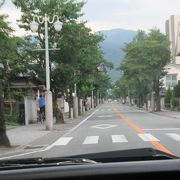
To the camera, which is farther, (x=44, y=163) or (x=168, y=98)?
(x=168, y=98)

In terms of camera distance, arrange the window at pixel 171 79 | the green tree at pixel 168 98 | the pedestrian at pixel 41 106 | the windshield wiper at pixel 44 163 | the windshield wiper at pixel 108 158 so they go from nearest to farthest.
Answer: the windshield wiper at pixel 44 163
the windshield wiper at pixel 108 158
the pedestrian at pixel 41 106
the green tree at pixel 168 98
the window at pixel 171 79

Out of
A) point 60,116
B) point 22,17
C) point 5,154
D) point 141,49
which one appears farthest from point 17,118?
point 141,49

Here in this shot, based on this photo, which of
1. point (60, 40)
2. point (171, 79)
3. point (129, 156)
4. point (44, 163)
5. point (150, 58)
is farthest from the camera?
point (171, 79)

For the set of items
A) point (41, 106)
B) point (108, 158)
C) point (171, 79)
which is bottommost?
point (41, 106)

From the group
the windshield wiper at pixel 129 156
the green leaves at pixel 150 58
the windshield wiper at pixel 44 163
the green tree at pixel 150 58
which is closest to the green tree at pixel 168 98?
the green tree at pixel 150 58

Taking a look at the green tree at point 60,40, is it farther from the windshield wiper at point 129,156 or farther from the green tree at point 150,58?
the windshield wiper at point 129,156

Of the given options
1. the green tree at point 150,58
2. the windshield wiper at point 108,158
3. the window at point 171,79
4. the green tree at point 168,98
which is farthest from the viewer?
the window at point 171,79

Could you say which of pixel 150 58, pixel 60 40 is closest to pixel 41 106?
pixel 60 40

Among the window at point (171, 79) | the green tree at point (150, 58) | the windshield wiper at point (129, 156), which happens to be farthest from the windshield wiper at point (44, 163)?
the window at point (171, 79)

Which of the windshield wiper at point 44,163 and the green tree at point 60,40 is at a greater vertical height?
the green tree at point 60,40

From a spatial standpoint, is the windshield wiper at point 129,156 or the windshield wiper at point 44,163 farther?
the windshield wiper at point 129,156

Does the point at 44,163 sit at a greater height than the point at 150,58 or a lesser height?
lesser

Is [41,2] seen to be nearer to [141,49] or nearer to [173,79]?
[141,49]

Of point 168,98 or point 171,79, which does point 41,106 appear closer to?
point 168,98
